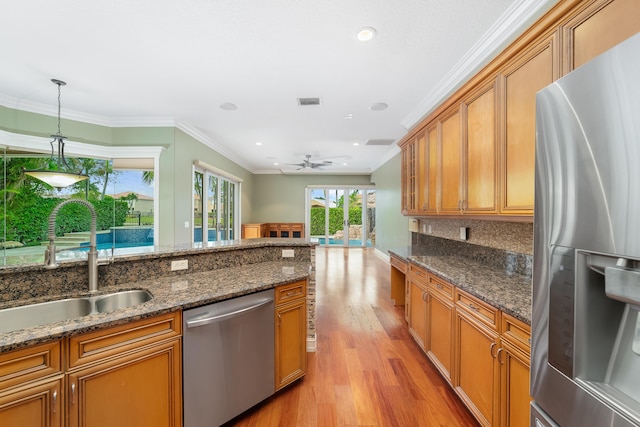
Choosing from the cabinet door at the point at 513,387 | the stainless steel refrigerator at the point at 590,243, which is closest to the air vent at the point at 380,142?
the cabinet door at the point at 513,387

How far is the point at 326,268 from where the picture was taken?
630 centimetres

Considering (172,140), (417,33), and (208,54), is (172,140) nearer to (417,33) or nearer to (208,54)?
(208,54)

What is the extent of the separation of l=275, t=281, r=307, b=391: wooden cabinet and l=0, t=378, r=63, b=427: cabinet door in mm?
1147

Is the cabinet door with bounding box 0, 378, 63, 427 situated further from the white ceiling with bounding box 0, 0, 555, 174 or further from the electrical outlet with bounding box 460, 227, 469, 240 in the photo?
the electrical outlet with bounding box 460, 227, 469, 240

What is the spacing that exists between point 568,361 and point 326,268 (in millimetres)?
5604

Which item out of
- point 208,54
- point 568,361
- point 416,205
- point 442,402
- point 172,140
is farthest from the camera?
point 172,140

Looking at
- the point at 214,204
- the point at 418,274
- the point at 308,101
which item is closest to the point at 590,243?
the point at 418,274

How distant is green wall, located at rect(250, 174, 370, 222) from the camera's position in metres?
9.39

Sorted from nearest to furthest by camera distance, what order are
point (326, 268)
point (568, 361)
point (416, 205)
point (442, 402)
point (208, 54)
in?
point (568, 361) → point (442, 402) → point (208, 54) → point (416, 205) → point (326, 268)

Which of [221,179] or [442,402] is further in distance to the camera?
[221,179]

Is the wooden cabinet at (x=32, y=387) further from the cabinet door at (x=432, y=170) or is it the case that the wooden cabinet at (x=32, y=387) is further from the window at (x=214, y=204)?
the window at (x=214, y=204)

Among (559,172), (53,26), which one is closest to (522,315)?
(559,172)

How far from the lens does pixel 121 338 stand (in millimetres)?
1294

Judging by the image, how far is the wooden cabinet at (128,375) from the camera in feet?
3.92
